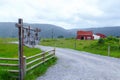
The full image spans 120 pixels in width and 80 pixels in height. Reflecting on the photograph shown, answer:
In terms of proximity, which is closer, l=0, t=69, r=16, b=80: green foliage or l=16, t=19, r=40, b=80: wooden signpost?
l=0, t=69, r=16, b=80: green foliage

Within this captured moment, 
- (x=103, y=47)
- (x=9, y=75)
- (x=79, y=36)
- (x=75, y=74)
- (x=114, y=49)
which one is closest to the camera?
(x=9, y=75)

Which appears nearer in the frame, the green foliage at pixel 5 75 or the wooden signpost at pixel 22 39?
the green foliage at pixel 5 75

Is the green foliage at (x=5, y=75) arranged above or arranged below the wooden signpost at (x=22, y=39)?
below

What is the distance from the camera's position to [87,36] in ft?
433

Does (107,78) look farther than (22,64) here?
Yes

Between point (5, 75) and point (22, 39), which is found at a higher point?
point (22, 39)

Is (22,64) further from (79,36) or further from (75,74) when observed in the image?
(79,36)

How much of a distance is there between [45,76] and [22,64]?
240cm

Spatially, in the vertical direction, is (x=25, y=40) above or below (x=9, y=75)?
above

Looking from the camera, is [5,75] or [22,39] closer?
[5,75]

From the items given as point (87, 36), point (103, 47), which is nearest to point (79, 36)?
point (87, 36)

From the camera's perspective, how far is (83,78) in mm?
17078

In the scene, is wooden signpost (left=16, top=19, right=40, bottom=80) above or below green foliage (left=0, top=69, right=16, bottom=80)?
above

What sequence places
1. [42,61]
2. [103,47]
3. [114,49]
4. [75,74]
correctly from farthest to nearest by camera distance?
[103,47] < [114,49] < [42,61] < [75,74]
